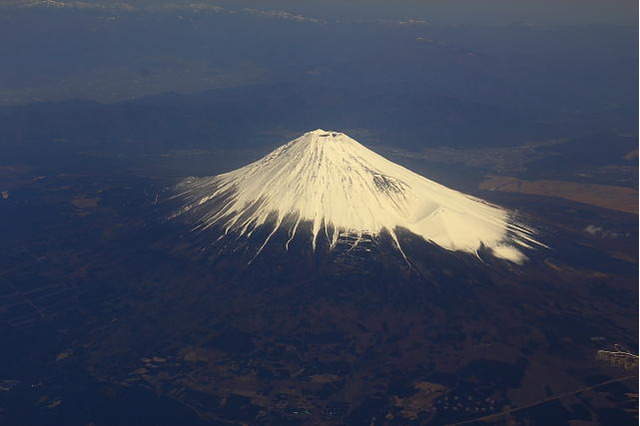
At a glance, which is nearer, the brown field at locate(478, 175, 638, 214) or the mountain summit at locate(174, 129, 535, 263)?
the mountain summit at locate(174, 129, 535, 263)

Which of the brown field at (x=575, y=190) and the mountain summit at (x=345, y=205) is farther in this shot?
the brown field at (x=575, y=190)

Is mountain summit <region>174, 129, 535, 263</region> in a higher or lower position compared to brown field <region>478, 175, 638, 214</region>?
higher

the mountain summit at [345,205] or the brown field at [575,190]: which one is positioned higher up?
the mountain summit at [345,205]

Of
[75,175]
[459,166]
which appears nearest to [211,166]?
[75,175]

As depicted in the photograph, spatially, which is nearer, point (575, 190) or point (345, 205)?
point (345, 205)

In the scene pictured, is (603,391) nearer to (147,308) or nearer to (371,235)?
(371,235)
